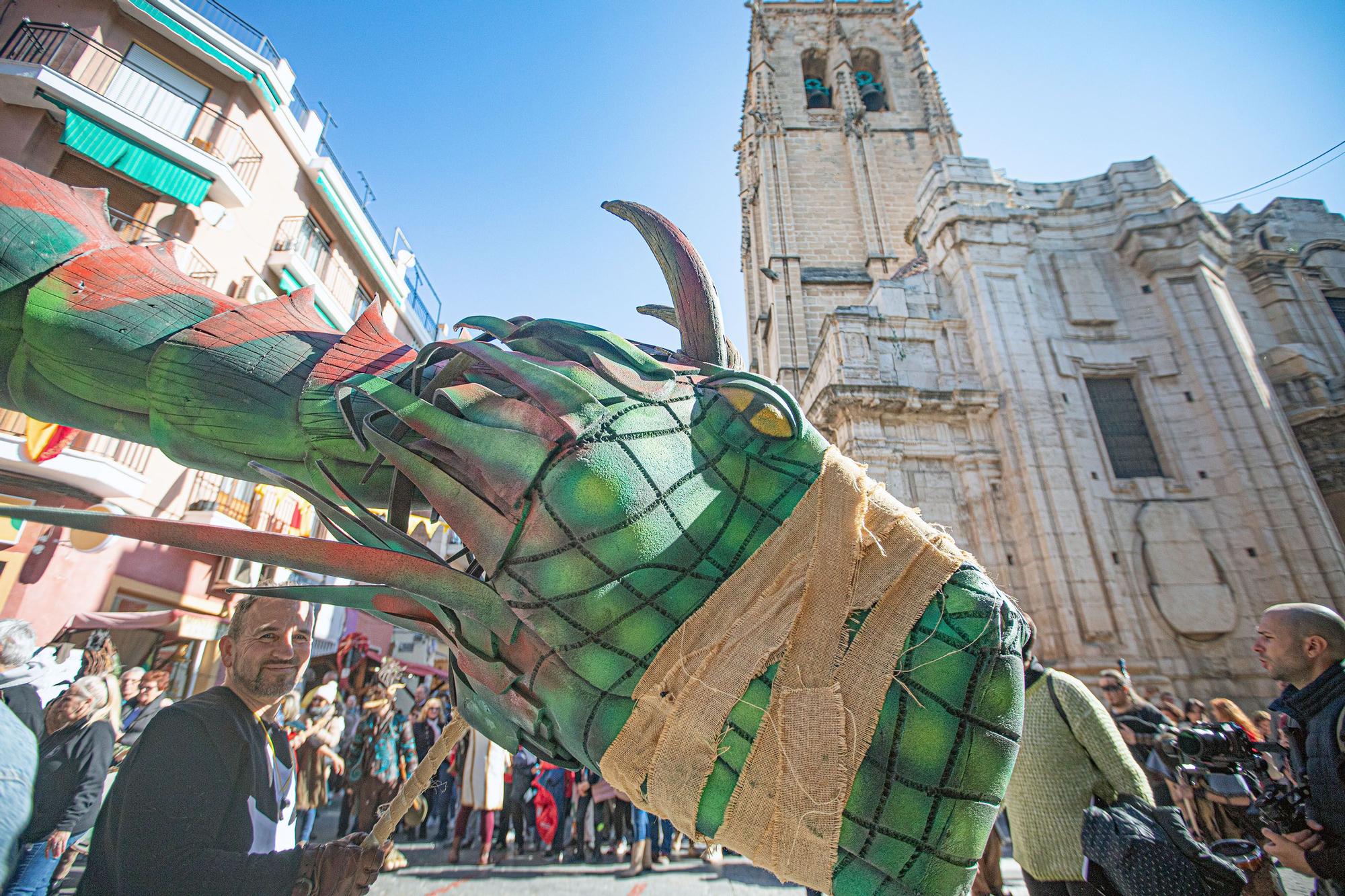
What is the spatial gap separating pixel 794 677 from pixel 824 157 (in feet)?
79.9

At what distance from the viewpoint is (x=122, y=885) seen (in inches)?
61.7

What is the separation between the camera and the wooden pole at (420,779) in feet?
4.21

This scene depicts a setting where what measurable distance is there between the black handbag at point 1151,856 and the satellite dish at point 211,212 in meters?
15.0

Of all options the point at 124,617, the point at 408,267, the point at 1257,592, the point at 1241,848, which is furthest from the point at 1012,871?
the point at 408,267

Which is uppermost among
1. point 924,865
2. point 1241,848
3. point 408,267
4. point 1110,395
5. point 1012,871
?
point 408,267

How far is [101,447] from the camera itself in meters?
9.66

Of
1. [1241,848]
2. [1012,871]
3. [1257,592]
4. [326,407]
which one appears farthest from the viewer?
[1257,592]

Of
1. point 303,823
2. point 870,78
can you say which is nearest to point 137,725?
point 303,823

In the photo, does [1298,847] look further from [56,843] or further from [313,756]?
[313,756]

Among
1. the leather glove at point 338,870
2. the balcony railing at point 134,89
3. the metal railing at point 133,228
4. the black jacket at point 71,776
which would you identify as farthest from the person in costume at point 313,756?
the balcony railing at point 134,89

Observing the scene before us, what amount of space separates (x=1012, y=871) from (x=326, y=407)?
7.63 meters

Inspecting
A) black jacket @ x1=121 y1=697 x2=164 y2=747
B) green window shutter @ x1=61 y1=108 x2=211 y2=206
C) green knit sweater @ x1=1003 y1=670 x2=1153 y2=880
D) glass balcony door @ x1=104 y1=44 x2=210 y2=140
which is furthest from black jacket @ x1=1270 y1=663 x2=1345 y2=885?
glass balcony door @ x1=104 y1=44 x2=210 y2=140

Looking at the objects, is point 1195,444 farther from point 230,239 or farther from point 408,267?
point 408,267

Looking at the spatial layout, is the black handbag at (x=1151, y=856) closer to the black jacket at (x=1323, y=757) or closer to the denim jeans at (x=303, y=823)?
the black jacket at (x=1323, y=757)
